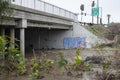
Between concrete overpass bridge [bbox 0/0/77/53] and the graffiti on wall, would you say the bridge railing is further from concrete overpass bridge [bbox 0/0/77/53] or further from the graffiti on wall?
the graffiti on wall

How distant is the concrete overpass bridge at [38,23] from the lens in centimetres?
2831

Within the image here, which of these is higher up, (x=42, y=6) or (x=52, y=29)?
(x=42, y=6)

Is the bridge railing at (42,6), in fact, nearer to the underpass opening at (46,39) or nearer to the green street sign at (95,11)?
the underpass opening at (46,39)

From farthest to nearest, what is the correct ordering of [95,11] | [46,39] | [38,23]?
[95,11] → [46,39] → [38,23]

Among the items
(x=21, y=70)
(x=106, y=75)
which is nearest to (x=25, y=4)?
(x=21, y=70)

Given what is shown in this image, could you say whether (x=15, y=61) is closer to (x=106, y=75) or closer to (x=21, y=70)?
(x=21, y=70)

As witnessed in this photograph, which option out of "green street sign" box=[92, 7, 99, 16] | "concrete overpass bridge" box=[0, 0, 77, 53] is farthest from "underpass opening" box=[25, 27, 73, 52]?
"green street sign" box=[92, 7, 99, 16]

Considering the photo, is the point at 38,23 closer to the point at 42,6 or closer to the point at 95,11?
the point at 42,6

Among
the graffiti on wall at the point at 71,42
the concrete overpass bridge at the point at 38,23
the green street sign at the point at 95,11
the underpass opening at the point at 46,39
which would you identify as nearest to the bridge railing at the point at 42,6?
the concrete overpass bridge at the point at 38,23

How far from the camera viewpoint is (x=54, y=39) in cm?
5291

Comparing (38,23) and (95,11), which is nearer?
(38,23)

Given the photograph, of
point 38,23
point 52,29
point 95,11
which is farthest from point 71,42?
point 95,11

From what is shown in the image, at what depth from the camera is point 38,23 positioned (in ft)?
120

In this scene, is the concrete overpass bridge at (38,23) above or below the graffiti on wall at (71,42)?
above
